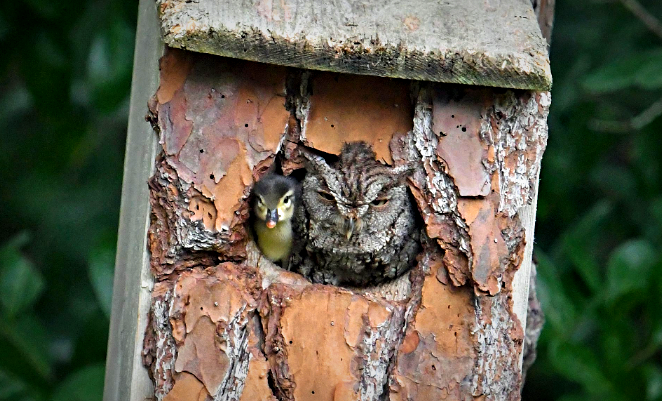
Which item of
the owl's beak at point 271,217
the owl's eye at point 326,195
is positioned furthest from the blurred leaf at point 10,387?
the owl's eye at point 326,195

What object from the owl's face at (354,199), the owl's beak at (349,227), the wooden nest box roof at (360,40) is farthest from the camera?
the owl's beak at (349,227)

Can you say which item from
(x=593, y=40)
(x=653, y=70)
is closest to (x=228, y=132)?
(x=653, y=70)

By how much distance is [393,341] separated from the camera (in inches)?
114

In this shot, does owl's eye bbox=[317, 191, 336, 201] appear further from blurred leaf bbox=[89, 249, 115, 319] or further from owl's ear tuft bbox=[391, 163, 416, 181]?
blurred leaf bbox=[89, 249, 115, 319]

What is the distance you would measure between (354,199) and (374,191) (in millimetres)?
83

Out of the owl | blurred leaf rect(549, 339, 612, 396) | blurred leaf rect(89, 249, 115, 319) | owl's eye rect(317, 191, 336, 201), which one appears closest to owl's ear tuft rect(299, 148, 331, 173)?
the owl

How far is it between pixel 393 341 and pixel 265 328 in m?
0.42

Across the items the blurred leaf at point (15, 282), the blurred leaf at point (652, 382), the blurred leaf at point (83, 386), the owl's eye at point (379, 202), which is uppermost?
the owl's eye at point (379, 202)

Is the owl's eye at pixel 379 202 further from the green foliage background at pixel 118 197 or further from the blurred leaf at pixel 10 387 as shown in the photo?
the blurred leaf at pixel 10 387

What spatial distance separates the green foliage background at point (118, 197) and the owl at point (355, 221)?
848 millimetres

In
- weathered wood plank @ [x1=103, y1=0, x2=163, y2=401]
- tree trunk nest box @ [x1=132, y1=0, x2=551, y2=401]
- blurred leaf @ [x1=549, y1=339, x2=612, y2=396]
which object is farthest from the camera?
blurred leaf @ [x1=549, y1=339, x2=612, y2=396]

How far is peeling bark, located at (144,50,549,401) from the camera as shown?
2.74m

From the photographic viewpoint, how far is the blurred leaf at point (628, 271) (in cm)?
365

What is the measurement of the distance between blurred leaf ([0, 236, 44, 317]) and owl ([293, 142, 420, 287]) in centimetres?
123
